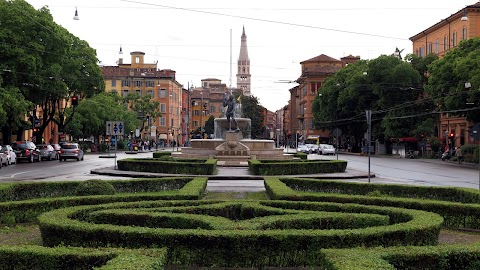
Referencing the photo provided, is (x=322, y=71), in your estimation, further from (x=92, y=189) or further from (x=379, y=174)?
(x=92, y=189)

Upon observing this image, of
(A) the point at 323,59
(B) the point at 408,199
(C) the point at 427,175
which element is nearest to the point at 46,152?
(C) the point at 427,175

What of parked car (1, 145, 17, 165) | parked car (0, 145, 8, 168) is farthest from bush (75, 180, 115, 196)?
parked car (1, 145, 17, 165)

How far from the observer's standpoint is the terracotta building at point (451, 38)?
6794 centimetres

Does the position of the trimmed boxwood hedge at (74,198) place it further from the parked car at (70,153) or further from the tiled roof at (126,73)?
the tiled roof at (126,73)

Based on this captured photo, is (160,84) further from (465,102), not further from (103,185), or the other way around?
(103,185)

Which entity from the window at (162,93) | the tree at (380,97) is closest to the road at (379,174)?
the tree at (380,97)

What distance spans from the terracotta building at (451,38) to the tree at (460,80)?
7158 mm

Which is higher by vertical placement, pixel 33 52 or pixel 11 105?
pixel 33 52

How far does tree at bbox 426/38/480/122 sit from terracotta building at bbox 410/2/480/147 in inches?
282

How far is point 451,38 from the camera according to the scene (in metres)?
73.9

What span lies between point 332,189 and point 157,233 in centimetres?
1189

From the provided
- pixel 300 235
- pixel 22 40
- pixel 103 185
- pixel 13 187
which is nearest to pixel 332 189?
pixel 103 185

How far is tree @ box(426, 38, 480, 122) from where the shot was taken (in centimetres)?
4853

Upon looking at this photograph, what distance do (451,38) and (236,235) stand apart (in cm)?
7099
